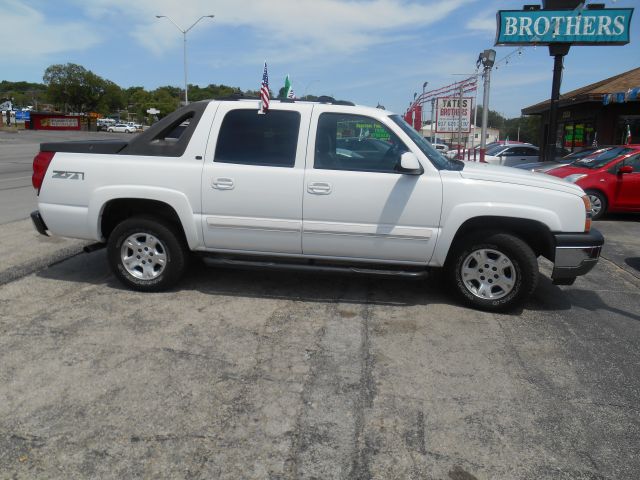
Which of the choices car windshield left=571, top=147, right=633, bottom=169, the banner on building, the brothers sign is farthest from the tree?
car windshield left=571, top=147, right=633, bottom=169

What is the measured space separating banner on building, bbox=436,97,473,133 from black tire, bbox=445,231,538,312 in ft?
49.8

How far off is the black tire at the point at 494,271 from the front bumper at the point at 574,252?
220 mm

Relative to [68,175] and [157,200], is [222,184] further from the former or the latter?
[68,175]

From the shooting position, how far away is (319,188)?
15.6 feet

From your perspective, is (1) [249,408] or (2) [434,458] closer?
(2) [434,458]

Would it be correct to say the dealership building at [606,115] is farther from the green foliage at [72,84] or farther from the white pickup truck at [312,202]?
the green foliage at [72,84]

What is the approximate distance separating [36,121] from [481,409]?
263 ft

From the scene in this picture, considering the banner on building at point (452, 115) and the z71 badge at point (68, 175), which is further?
the banner on building at point (452, 115)

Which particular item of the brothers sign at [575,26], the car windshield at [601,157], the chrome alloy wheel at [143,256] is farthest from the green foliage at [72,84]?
the chrome alloy wheel at [143,256]

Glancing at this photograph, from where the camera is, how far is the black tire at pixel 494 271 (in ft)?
15.6

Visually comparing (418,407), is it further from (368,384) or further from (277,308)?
(277,308)

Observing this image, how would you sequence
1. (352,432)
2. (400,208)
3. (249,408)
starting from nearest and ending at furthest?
(352,432) < (249,408) < (400,208)

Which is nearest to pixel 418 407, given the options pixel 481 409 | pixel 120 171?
pixel 481 409

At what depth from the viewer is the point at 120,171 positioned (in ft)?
16.4
